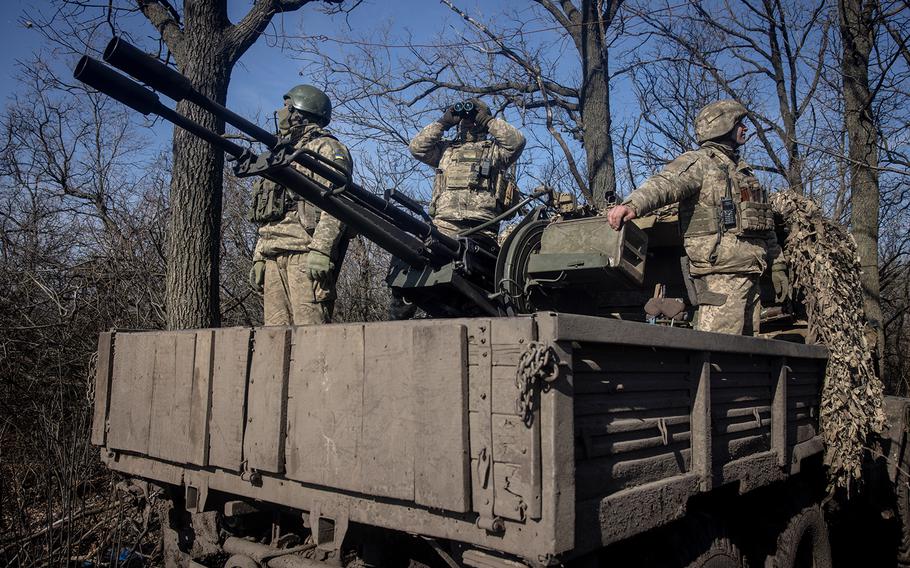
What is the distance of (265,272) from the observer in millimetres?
5520

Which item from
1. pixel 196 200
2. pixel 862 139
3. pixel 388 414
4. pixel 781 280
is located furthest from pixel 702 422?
pixel 862 139

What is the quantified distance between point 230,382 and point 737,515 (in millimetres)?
2852

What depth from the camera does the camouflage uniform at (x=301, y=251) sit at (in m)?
4.93

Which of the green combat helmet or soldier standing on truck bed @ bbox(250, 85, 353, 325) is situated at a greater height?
the green combat helmet

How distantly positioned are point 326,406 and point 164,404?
1280mm

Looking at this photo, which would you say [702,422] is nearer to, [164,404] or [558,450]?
[558,450]

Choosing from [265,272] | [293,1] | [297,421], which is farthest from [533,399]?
[293,1]

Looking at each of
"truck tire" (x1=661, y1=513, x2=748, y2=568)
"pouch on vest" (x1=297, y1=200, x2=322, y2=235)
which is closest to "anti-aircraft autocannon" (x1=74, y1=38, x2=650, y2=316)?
"pouch on vest" (x1=297, y1=200, x2=322, y2=235)

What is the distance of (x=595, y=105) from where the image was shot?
10562mm

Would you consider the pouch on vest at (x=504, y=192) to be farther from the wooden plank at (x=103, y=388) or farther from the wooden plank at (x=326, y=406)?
the wooden plank at (x=326, y=406)

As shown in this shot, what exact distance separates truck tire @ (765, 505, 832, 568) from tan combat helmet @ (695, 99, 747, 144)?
265cm

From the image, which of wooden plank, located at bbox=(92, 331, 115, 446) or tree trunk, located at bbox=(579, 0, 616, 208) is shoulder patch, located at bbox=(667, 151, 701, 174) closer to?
wooden plank, located at bbox=(92, 331, 115, 446)

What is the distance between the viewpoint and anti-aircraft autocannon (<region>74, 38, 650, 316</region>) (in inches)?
160

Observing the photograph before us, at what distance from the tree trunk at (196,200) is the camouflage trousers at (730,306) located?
167 inches
